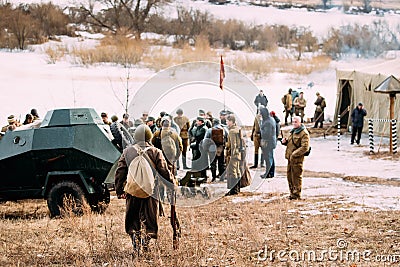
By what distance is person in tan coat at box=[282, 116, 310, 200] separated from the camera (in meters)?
11.2

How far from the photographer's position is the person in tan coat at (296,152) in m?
11.2

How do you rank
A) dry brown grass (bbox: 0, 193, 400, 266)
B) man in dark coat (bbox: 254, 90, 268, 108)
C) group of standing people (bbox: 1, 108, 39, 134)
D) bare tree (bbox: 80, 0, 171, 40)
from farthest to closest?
bare tree (bbox: 80, 0, 171, 40)
man in dark coat (bbox: 254, 90, 268, 108)
group of standing people (bbox: 1, 108, 39, 134)
dry brown grass (bbox: 0, 193, 400, 266)

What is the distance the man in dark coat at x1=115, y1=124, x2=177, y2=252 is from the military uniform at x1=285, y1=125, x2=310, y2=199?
13.8 feet

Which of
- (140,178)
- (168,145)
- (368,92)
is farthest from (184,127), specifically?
(368,92)

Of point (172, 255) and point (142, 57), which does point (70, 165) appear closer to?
point (172, 255)

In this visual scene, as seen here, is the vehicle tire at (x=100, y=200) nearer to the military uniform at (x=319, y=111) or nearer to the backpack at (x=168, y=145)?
the backpack at (x=168, y=145)

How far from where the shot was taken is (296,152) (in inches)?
443

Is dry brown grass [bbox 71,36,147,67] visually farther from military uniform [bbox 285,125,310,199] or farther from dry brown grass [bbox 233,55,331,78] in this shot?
military uniform [bbox 285,125,310,199]

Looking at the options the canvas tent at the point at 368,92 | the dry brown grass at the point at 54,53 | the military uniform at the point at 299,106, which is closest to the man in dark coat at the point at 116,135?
the canvas tent at the point at 368,92

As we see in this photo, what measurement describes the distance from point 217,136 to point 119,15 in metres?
42.5

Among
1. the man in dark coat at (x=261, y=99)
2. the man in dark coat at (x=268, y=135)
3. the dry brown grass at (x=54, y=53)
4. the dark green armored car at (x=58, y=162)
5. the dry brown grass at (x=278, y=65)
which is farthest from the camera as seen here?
the dry brown grass at (x=278, y=65)

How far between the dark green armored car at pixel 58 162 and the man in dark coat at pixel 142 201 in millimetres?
3095

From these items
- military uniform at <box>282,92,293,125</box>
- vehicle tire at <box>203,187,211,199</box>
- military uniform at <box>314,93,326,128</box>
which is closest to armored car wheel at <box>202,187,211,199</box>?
vehicle tire at <box>203,187,211,199</box>

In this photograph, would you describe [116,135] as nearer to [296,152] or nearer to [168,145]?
[168,145]
